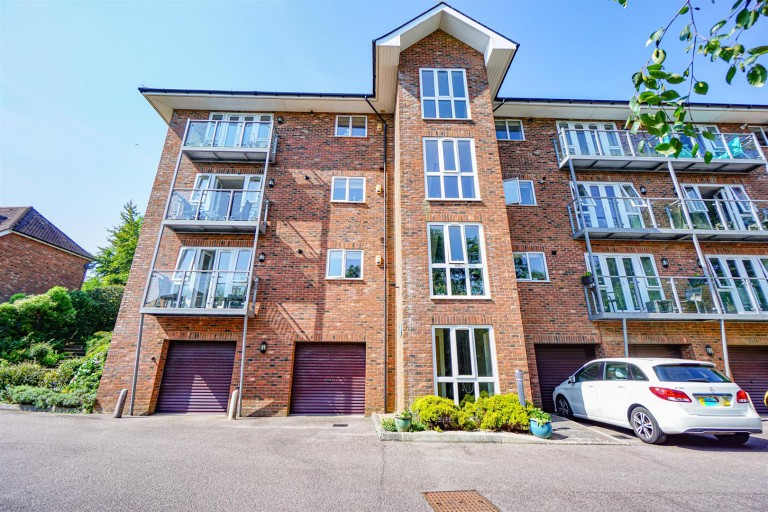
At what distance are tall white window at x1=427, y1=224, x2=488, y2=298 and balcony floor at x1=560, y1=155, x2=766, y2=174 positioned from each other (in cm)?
560

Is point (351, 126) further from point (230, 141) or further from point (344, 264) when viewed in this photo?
point (344, 264)

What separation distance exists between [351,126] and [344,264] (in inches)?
221

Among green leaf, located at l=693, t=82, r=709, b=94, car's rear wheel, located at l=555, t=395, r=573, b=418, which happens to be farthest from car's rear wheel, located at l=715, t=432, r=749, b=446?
green leaf, located at l=693, t=82, r=709, b=94

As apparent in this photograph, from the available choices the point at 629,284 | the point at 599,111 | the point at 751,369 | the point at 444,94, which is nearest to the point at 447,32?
the point at 444,94

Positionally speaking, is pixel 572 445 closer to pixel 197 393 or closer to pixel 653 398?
pixel 653 398

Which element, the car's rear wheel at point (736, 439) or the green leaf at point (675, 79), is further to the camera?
the car's rear wheel at point (736, 439)

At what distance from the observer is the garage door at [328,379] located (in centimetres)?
927

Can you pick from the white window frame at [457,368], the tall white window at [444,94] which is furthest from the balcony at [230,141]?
the white window frame at [457,368]

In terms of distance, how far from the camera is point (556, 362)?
32.4ft

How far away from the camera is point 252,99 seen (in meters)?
11.9

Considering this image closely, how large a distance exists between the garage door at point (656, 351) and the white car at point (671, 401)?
12.0 ft

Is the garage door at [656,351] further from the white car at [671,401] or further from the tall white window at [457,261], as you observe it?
the tall white window at [457,261]

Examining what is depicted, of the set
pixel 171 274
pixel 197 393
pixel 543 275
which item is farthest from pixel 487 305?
pixel 171 274

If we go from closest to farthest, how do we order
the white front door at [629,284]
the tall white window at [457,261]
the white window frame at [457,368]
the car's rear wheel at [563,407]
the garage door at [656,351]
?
the white window frame at [457,368] < the car's rear wheel at [563,407] < the tall white window at [457,261] < the white front door at [629,284] < the garage door at [656,351]
